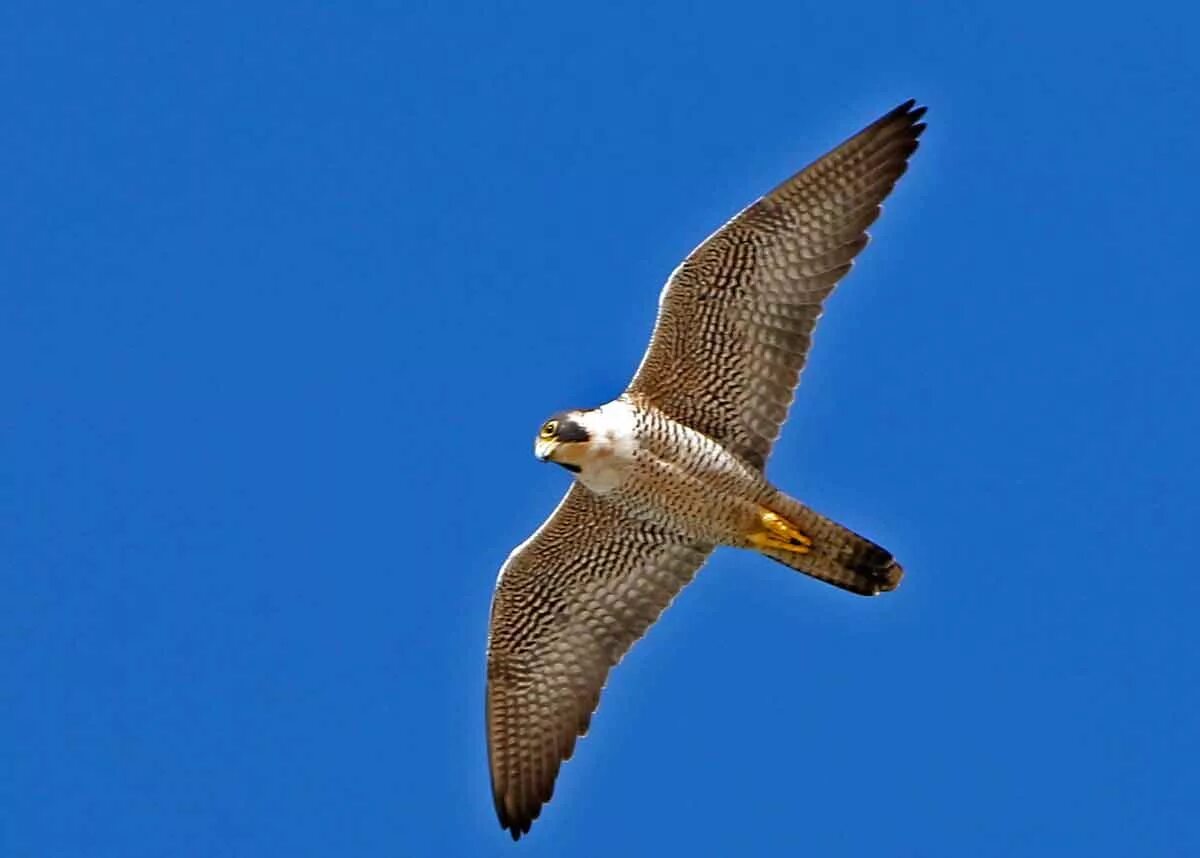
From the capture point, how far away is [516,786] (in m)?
16.1

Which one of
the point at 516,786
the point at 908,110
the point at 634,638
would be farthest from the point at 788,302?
the point at 516,786

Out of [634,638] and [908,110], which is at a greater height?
[908,110]

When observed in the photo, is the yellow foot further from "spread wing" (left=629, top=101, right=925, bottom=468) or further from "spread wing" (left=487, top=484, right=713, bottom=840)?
"spread wing" (left=487, top=484, right=713, bottom=840)

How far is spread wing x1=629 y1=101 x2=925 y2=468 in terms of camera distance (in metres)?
15.2

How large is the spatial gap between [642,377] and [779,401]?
928 mm

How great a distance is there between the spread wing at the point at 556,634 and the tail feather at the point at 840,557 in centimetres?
99

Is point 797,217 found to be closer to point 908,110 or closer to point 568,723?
point 908,110

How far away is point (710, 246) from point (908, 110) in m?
1.58

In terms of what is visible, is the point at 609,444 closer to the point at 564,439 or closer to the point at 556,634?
the point at 564,439

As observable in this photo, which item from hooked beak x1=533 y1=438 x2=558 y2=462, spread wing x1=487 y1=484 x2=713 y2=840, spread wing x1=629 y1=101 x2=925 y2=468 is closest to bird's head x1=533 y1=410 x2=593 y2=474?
hooked beak x1=533 y1=438 x2=558 y2=462

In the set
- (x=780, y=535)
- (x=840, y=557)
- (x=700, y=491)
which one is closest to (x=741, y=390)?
(x=700, y=491)

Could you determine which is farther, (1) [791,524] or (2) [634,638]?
(2) [634,638]

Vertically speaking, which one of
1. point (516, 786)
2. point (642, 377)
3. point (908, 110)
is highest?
point (908, 110)

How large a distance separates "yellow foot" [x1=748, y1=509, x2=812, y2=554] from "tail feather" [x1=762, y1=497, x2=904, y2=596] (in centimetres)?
3
